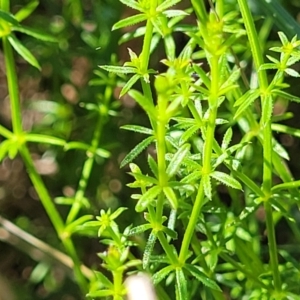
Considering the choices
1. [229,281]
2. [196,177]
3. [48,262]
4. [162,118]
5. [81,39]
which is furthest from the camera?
[81,39]

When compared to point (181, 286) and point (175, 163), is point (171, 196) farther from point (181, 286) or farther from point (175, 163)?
point (181, 286)

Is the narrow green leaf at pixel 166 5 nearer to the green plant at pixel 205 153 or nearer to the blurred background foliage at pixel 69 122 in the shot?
the green plant at pixel 205 153

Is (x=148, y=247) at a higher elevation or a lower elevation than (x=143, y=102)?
lower

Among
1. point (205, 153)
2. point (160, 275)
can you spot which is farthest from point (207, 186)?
point (160, 275)

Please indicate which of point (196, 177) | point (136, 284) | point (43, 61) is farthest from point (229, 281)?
point (43, 61)

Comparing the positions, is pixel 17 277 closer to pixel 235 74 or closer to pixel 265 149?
pixel 265 149
